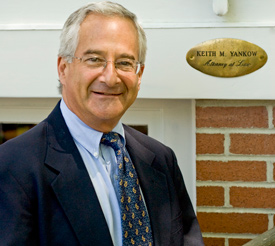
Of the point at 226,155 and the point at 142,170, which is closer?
the point at 142,170

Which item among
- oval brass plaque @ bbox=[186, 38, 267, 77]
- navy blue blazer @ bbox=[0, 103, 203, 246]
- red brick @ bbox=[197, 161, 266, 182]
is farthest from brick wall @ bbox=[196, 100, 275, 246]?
navy blue blazer @ bbox=[0, 103, 203, 246]

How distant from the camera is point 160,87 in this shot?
1.69 metres

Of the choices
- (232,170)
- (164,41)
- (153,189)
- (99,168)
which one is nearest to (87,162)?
(99,168)

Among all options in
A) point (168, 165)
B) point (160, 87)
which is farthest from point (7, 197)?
point (160, 87)

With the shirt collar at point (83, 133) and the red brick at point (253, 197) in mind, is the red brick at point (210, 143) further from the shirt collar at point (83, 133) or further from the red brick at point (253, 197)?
the shirt collar at point (83, 133)

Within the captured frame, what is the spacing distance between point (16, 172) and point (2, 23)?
79 centimetres

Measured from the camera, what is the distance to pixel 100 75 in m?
1.26

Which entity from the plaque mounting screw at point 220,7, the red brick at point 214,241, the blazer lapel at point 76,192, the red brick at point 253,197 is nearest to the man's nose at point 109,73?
the blazer lapel at point 76,192

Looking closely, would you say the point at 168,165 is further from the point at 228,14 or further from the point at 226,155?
the point at 228,14

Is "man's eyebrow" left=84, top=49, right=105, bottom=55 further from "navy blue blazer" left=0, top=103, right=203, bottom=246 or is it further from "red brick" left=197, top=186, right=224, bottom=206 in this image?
"red brick" left=197, top=186, right=224, bottom=206

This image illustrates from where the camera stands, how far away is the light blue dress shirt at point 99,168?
127cm

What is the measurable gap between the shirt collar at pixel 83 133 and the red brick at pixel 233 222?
2.39ft

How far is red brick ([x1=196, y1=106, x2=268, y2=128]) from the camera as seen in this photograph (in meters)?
1.73

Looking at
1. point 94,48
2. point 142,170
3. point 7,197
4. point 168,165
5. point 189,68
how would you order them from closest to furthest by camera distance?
point 7,197, point 94,48, point 142,170, point 168,165, point 189,68
